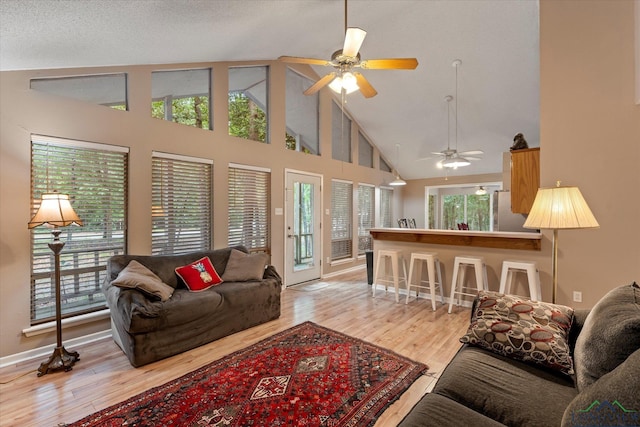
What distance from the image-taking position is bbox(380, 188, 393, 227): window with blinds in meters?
7.98

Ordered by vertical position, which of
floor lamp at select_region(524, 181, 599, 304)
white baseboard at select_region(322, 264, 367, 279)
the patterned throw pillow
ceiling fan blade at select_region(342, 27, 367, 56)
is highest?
ceiling fan blade at select_region(342, 27, 367, 56)

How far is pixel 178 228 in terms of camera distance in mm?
3857

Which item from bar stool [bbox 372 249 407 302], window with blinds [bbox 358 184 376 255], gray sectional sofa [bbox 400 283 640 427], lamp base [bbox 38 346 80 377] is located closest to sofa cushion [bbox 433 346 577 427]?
gray sectional sofa [bbox 400 283 640 427]

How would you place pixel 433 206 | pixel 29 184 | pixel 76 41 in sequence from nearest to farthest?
pixel 76 41
pixel 29 184
pixel 433 206

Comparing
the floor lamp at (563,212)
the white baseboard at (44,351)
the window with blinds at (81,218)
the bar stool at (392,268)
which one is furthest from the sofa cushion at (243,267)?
the floor lamp at (563,212)

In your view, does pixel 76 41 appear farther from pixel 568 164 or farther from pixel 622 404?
pixel 568 164

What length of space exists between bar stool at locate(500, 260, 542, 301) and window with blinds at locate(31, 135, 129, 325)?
4.53 meters

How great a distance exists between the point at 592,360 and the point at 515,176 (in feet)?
10.5

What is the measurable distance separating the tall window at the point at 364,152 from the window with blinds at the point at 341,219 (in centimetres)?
91

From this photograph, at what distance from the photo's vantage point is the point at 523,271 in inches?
148

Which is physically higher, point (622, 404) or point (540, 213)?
point (540, 213)

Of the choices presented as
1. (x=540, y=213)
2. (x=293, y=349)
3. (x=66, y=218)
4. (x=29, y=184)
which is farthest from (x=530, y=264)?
(x=29, y=184)

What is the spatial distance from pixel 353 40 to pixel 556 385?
8.52 feet

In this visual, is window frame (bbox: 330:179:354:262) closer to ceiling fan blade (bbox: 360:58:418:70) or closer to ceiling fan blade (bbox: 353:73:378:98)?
ceiling fan blade (bbox: 353:73:378:98)
